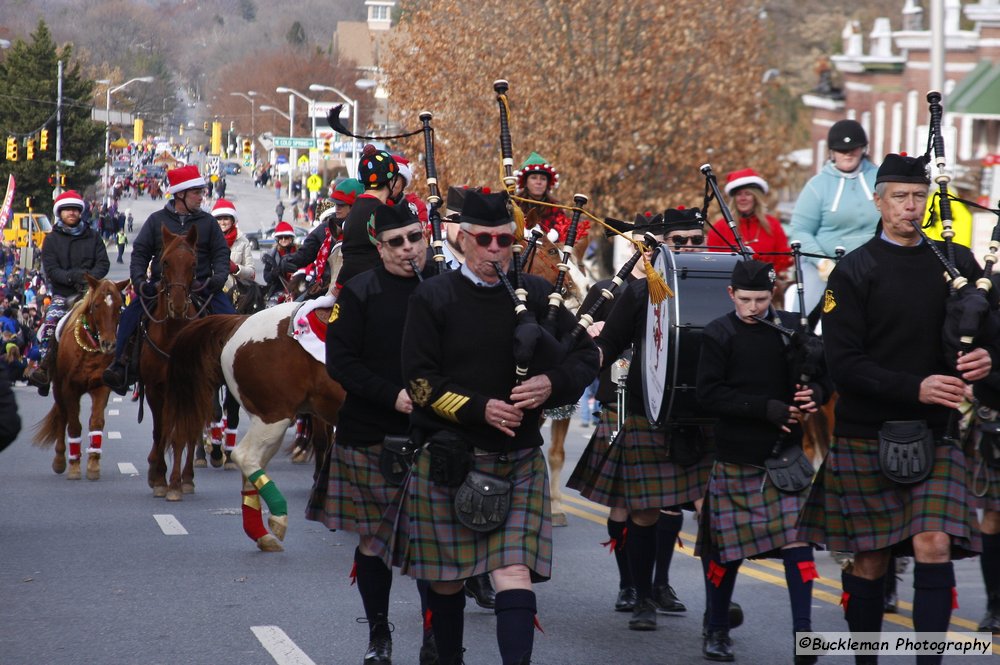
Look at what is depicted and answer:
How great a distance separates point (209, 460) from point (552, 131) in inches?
728

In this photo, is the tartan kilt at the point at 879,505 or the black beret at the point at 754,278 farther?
the black beret at the point at 754,278

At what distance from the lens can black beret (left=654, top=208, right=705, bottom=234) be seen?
8.59 metres

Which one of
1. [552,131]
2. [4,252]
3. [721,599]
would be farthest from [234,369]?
[4,252]

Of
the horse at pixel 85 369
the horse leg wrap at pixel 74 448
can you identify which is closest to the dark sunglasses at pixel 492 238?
the horse at pixel 85 369

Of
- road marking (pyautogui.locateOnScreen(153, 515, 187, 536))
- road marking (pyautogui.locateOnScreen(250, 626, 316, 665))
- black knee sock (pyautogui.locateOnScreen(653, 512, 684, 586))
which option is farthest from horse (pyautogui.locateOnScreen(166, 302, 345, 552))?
black knee sock (pyautogui.locateOnScreen(653, 512, 684, 586))

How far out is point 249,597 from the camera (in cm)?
863

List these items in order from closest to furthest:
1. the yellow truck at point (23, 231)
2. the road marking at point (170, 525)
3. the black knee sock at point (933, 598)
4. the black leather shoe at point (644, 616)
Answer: the black knee sock at point (933, 598)
the black leather shoe at point (644, 616)
the road marking at point (170, 525)
the yellow truck at point (23, 231)

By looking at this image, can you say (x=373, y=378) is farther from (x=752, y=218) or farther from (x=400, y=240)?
(x=752, y=218)

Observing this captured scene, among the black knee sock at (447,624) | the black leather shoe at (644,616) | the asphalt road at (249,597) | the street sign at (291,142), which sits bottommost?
the street sign at (291,142)

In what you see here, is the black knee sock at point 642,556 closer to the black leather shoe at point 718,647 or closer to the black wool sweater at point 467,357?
the black leather shoe at point 718,647

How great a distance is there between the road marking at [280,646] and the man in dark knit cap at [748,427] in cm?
178

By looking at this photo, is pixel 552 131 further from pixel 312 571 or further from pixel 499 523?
pixel 499 523

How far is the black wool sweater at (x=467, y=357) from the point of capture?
602 cm

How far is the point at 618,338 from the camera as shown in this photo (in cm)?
820
